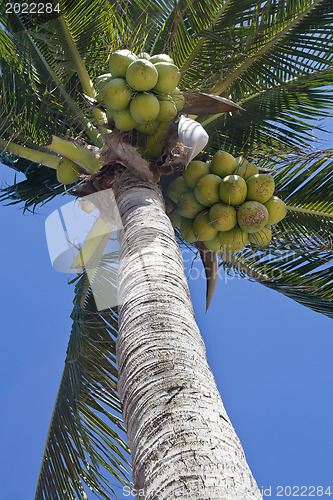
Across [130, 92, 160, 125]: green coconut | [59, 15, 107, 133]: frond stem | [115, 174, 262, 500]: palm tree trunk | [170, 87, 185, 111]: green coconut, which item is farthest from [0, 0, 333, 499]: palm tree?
[115, 174, 262, 500]: palm tree trunk

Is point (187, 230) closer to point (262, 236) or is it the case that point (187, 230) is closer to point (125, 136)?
point (262, 236)

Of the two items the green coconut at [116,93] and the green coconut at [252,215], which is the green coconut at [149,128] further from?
the green coconut at [252,215]

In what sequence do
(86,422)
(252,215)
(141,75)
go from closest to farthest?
(141,75)
(252,215)
(86,422)

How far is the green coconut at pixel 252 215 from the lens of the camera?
3.36 metres

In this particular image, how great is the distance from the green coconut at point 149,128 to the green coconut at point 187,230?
0.69 m

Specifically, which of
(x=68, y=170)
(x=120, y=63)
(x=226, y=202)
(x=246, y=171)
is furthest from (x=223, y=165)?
(x=68, y=170)

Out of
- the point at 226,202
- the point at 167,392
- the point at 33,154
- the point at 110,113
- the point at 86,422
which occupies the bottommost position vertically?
→ the point at 167,392

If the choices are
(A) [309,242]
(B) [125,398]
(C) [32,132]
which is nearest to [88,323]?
(C) [32,132]

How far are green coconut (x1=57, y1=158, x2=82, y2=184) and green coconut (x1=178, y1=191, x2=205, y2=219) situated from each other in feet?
2.45

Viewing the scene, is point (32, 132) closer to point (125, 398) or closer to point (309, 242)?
point (309, 242)

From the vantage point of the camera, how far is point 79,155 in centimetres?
361

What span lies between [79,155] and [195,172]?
0.78 meters

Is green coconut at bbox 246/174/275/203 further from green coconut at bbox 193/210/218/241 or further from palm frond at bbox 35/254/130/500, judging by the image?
palm frond at bbox 35/254/130/500

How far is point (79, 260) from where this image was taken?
Result: 4168mm
